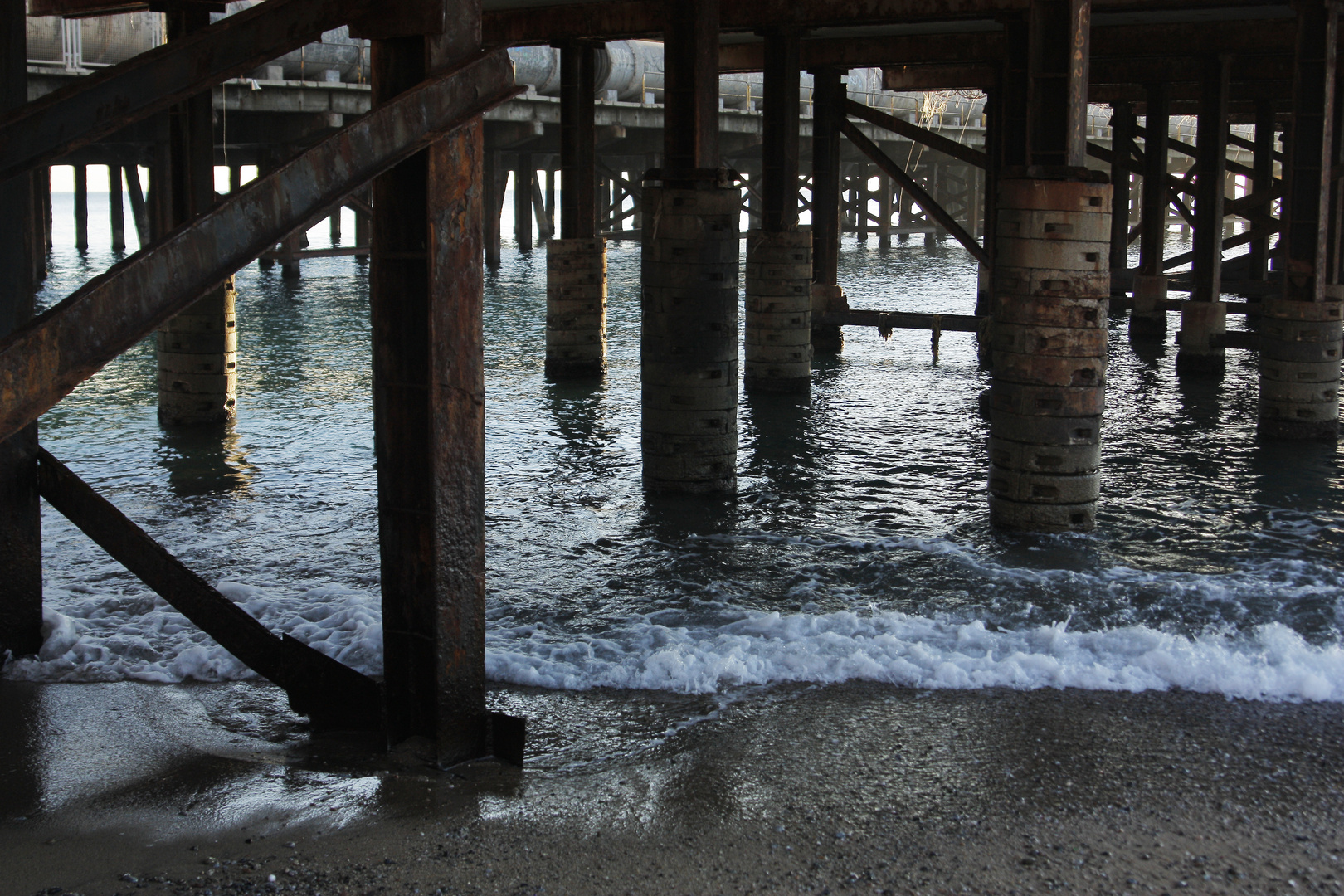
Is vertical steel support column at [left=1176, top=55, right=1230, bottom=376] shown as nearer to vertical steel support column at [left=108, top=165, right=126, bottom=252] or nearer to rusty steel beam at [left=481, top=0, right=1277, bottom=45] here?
rusty steel beam at [left=481, top=0, right=1277, bottom=45]

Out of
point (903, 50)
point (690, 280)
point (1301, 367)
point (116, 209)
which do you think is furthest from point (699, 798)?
point (116, 209)

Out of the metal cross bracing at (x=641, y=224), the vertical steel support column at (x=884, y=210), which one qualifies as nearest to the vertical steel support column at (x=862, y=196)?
the vertical steel support column at (x=884, y=210)

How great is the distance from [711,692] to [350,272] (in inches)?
1216

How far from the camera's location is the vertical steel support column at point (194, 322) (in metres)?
13.2

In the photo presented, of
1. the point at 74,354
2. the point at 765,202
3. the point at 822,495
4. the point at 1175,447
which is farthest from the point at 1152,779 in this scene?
the point at 765,202

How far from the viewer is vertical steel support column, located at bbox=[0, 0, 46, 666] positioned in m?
6.59

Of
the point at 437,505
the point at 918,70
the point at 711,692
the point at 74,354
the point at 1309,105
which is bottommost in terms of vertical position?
the point at 711,692

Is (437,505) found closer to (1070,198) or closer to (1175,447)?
(1070,198)

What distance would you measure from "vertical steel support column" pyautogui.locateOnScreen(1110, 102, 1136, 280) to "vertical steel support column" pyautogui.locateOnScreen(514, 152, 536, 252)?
18.9m

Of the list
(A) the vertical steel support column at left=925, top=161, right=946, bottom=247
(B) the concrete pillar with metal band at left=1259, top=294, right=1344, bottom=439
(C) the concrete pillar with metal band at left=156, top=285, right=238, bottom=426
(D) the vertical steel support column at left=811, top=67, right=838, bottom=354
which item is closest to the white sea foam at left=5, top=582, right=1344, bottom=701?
(C) the concrete pillar with metal band at left=156, top=285, right=238, bottom=426

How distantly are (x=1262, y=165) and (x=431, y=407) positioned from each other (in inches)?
896

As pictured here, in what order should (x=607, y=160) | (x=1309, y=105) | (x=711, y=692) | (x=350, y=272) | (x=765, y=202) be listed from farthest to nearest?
1. (x=607, y=160)
2. (x=350, y=272)
3. (x=765, y=202)
4. (x=1309, y=105)
5. (x=711, y=692)

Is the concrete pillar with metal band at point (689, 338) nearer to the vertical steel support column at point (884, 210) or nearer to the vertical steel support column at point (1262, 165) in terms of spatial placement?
the vertical steel support column at point (1262, 165)

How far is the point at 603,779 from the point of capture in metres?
5.98
